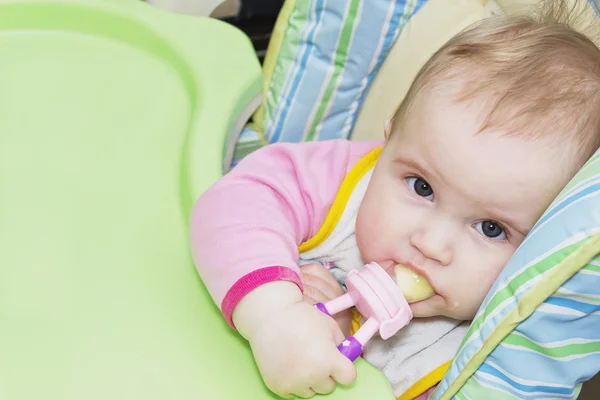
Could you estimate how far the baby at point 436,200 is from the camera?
586 millimetres

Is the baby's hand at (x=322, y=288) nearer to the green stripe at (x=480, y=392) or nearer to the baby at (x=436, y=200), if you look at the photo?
the baby at (x=436, y=200)

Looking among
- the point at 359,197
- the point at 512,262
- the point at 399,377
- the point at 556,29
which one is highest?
the point at 556,29

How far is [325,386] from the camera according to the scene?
58 centimetres

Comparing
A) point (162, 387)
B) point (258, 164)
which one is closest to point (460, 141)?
point (258, 164)

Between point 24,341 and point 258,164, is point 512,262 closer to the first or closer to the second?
point 258,164

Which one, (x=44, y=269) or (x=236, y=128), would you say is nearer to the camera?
(x=44, y=269)

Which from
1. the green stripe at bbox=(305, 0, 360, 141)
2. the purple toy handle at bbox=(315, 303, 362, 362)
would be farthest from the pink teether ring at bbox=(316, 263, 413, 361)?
the green stripe at bbox=(305, 0, 360, 141)

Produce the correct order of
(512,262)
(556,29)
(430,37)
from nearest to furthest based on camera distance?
(512,262), (556,29), (430,37)

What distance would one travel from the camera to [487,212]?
609mm

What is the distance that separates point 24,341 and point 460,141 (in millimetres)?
424

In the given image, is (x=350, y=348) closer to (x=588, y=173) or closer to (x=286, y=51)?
(x=588, y=173)

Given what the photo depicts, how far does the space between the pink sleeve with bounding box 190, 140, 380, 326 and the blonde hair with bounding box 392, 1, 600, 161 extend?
12 cm

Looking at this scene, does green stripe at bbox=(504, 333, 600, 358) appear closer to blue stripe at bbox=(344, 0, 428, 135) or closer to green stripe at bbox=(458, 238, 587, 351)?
green stripe at bbox=(458, 238, 587, 351)

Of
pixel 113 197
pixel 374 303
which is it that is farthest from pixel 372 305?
pixel 113 197
